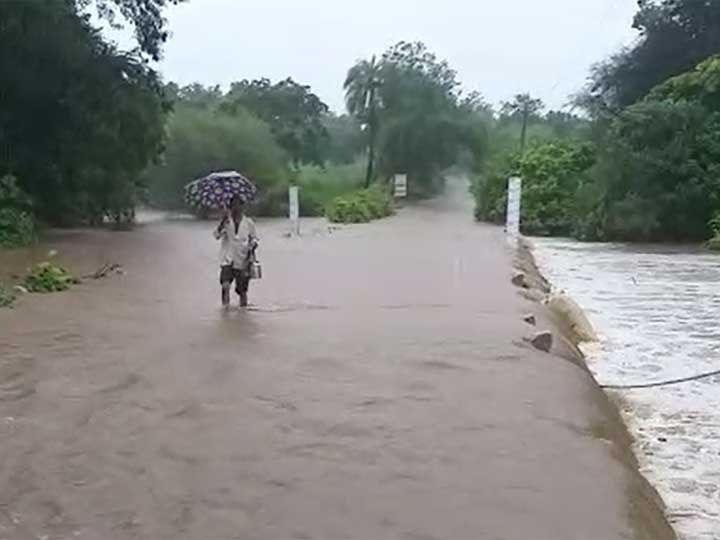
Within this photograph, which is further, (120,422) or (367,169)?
(367,169)

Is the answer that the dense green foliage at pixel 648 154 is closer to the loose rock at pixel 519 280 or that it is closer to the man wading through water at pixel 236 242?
the loose rock at pixel 519 280

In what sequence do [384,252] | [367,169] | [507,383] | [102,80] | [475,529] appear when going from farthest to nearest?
[367,169] → [102,80] → [384,252] → [507,383] → [475,529]

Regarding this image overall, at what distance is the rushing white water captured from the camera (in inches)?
324

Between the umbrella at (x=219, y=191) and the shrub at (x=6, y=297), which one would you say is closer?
the umbrella at (x=219, y=191)

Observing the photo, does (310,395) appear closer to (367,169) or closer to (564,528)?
(564,528)

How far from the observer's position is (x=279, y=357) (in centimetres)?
1113

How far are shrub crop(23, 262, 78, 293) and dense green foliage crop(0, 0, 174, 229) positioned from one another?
13.5 meters

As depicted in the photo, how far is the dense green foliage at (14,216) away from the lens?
28.0 metres

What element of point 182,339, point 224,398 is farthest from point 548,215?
point 224,398

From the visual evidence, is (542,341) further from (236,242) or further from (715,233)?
(715,233)

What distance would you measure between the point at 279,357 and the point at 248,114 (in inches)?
1876

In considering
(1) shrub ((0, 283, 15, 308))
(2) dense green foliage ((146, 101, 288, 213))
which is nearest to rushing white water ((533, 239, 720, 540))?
(1) shrub ((0, 283, 15, 308))

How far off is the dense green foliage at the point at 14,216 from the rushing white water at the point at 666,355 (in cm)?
1346

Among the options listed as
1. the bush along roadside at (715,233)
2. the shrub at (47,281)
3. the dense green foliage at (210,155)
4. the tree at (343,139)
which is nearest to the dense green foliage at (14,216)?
the shrub at (47,281)
